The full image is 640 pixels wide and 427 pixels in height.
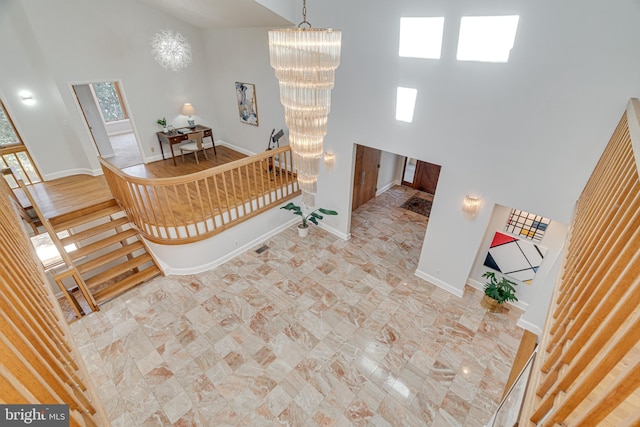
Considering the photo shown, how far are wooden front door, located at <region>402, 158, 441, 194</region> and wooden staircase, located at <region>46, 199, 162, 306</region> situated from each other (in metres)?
6.76

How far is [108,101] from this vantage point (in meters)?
9.95

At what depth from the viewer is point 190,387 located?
3486 millimetres

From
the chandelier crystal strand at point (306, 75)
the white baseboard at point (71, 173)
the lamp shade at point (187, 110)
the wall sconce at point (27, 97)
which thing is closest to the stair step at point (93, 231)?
the white baseboard at point (71, 173)

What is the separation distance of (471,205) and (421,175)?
4.18 metres

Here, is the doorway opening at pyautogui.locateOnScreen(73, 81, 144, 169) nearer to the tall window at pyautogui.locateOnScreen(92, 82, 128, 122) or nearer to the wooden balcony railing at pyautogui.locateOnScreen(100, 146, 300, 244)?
the tall window at pyautogui.locateOnScreen(92, 82, 128, 122)

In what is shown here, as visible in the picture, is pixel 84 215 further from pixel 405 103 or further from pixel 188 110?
pixel 405 103

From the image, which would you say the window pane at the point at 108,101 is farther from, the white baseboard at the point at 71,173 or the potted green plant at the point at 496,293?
the potted green plant at the point at 496,293

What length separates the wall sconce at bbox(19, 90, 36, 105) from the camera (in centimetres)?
585

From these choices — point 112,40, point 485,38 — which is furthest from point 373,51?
point 112,40

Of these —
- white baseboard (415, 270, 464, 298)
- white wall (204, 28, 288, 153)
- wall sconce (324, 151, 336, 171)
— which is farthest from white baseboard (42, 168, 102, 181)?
white baseboard (415, 270, 464, 298)

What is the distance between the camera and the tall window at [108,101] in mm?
9703

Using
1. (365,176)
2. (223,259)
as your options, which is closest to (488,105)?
(365,176)

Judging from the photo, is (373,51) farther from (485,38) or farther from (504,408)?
(504,408)

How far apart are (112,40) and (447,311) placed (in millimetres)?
8740
